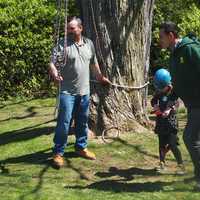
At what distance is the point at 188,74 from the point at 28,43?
7221 mm

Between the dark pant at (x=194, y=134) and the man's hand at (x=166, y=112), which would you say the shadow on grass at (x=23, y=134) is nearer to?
the man's hand at (x=166, y=112)

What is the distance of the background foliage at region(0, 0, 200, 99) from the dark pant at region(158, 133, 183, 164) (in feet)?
20.0

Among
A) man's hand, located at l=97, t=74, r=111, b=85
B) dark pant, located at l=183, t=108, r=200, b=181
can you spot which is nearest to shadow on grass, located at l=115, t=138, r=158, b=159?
man's hand, located at l=97, t=74, r=111, b=85

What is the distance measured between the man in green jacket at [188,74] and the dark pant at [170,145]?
725 millimetres

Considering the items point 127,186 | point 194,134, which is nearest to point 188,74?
point 194,134

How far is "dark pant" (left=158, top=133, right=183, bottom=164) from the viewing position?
6.96m

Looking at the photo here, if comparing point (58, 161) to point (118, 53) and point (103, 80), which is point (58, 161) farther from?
point (118, 53)

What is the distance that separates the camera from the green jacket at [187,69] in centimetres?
600

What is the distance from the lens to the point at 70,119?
738cm

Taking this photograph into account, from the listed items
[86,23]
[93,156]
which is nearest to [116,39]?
[86,23]

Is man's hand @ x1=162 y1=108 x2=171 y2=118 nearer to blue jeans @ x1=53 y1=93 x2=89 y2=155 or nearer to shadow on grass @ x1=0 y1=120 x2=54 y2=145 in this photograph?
blue jeans @ x1=53 y1=93 x2=89 y2=155

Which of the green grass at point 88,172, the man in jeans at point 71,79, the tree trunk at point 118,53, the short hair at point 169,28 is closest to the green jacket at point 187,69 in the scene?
the short hair at point 169,28

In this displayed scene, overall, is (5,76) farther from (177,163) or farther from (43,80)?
(177,163)

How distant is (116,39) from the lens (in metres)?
8.18
